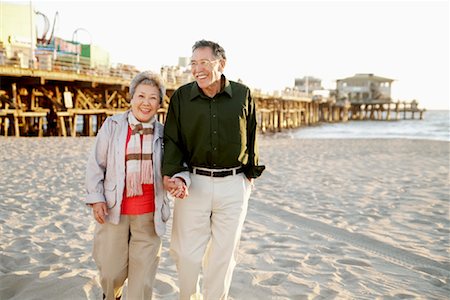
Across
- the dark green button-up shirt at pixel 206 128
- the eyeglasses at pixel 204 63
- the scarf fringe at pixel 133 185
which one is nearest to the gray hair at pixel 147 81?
the dark green button-up shirt at pixel 206 128

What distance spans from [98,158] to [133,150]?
0.23 m

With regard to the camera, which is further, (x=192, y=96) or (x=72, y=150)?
(x=72, y=150)

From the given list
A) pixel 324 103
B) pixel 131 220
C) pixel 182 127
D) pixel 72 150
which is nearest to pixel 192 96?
pixel 182 127

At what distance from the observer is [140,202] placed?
8.59ft

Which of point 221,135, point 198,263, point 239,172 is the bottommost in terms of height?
point 198,263

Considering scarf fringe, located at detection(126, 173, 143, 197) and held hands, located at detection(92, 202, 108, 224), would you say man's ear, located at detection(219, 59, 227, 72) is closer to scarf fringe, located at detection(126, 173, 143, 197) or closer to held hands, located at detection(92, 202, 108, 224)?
scarf fringe, located at detection(126, 173, 143, 197)

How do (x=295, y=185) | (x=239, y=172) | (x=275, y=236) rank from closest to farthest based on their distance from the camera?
(x=239, y=172)
(x=275, y=236)
(x=295, y=185)

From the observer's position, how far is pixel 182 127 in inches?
106

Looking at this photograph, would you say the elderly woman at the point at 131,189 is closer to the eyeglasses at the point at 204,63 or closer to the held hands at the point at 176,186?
the held hands at the point at 176,186

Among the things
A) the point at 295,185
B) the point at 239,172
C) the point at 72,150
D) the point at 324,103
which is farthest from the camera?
the point at 324,103

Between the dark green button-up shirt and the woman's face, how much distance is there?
151 mm

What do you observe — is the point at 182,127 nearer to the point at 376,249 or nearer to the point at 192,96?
the point at 192,96

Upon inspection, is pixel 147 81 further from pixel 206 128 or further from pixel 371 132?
pixel 371 132

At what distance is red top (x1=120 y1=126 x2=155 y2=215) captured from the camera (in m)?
2.59
